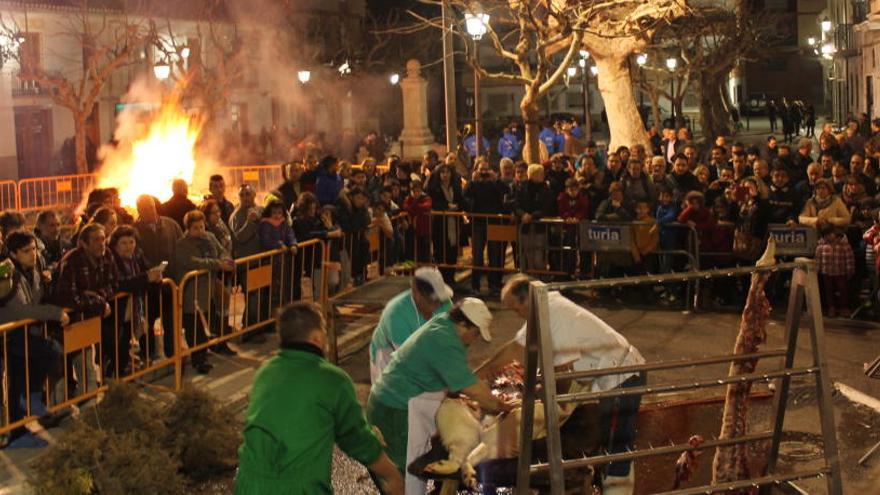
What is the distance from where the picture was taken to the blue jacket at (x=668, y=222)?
14.8m

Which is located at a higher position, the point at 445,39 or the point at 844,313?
the point at 445,39

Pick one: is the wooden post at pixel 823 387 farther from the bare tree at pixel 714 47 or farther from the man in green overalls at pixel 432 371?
the bare tree at pixel 714 47

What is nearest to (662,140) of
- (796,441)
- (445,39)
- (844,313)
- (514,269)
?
(445,39)

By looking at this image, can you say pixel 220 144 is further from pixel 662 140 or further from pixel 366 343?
pixel 366 343

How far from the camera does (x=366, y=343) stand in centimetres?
1316

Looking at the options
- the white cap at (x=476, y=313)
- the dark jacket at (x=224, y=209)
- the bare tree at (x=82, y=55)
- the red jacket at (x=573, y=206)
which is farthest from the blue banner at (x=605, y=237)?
the bare tree at (x=82, y=55)

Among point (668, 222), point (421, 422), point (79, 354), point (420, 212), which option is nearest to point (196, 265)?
point (79, 354)

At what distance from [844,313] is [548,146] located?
46.1ft

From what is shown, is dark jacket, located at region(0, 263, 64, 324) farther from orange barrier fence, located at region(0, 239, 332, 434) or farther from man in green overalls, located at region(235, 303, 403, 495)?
man in green overalls, located at region(235, 303, 403, 495)

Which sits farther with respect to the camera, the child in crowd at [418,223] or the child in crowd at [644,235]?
the child in crowd at [418,223]

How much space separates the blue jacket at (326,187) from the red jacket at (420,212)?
39.3 inches

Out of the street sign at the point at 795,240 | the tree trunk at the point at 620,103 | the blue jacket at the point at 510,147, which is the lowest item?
the street sign at the point at 795,240

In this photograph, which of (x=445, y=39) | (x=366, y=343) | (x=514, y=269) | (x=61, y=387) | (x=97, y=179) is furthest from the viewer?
(x=97, y=179)

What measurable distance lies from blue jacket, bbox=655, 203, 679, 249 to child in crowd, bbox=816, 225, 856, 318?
5.80 feet
